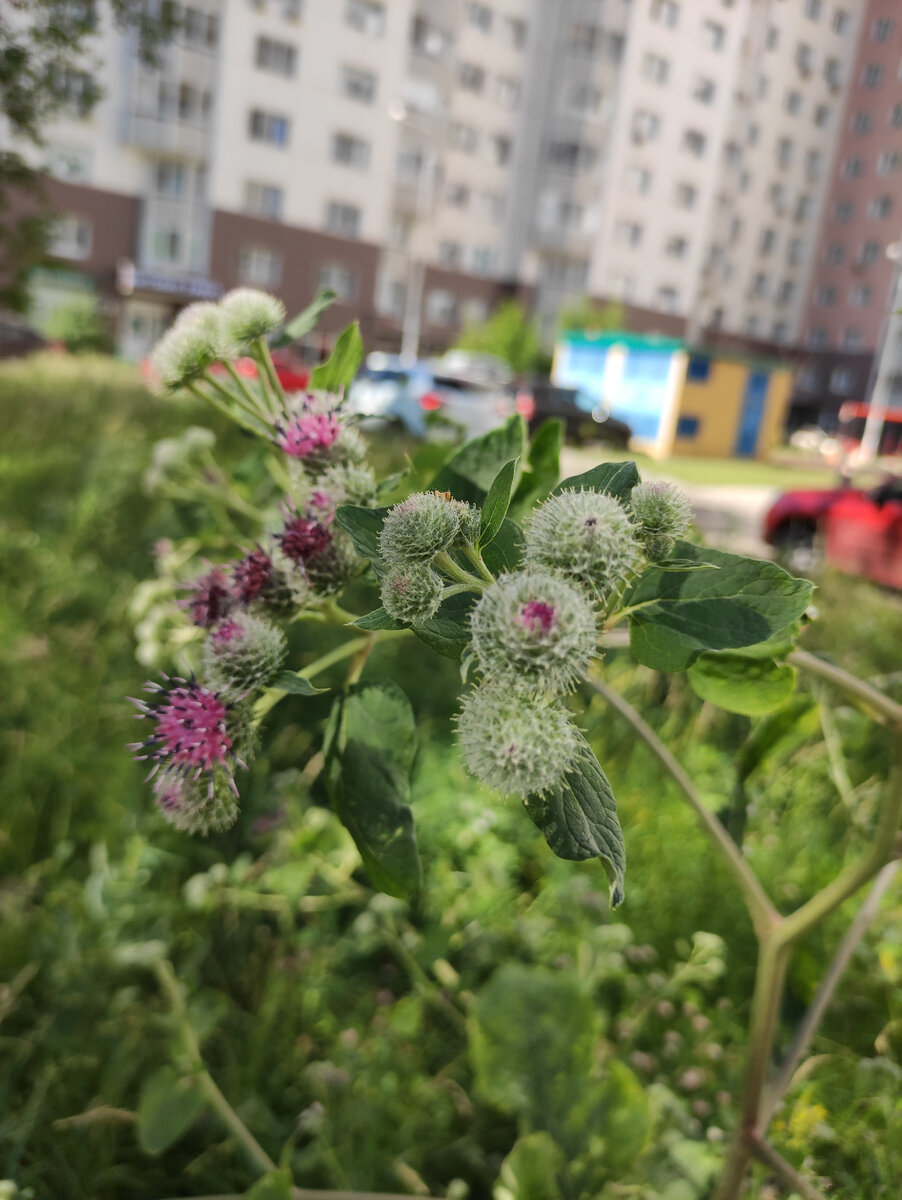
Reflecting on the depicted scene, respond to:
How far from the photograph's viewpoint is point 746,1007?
5.60 feet

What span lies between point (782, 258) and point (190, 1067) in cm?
3639

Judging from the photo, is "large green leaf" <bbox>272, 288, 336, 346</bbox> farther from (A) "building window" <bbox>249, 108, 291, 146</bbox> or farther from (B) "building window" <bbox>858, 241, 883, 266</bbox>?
(A) "building window" <bbox>249, 108, 291, 146</bbox>

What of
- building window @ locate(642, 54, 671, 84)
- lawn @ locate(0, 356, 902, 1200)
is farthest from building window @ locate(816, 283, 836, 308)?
lawn @ locate(0, 356, 902, 1200)

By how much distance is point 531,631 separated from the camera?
1.37ft

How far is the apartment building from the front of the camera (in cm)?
2280

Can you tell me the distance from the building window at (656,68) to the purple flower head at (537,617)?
3393 centimetres

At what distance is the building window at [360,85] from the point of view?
2516 centimetres

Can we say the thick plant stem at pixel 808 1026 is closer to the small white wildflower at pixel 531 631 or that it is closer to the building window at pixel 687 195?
the small white wildflower at pixel 531 631

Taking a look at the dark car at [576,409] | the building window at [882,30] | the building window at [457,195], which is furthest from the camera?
the building window at [457,195]

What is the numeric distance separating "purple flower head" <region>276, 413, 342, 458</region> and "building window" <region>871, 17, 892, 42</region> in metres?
3.50

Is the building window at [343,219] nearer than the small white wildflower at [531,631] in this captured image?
No

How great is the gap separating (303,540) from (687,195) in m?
35.6

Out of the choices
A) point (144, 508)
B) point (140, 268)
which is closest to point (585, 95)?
point (140, 268)

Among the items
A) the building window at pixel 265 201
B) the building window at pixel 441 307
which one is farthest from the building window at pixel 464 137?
the building window at pixel 265 201
